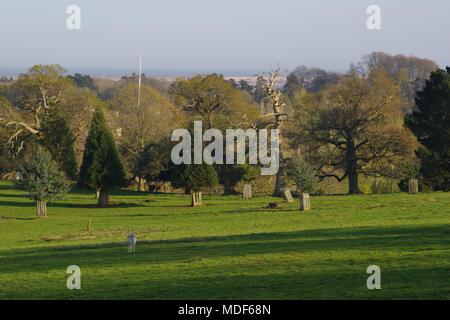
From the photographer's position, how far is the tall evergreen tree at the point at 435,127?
185ft

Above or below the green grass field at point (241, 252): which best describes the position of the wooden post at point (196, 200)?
below

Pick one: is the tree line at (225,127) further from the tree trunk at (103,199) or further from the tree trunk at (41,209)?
the tree trunk at (41,209)

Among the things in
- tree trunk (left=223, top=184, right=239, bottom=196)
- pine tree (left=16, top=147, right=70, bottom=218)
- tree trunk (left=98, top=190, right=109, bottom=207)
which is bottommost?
tree trunk (left=223, top=184, right=239, bottom=196)

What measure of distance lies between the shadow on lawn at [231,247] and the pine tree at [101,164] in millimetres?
23800

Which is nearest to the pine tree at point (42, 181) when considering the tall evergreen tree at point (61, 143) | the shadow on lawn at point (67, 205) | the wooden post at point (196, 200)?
the shadow on lawn at point (67, 205)

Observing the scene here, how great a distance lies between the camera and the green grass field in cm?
1927

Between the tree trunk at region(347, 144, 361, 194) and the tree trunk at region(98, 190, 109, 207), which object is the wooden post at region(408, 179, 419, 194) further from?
the tree trunk at region(98, 190, 109, 207)

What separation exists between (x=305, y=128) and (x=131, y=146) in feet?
59.0

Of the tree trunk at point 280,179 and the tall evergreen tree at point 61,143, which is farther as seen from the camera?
the tall evergreen tree at point 61,143

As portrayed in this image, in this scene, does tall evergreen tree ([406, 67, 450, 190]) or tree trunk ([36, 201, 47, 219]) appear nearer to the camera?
tree trunk ([36, 201, 47, 219])

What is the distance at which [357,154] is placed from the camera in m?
61.1

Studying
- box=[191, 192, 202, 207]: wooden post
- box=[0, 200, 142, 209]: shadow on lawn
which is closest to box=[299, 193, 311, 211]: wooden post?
box=[191, 192, 202, 207]: wooden post

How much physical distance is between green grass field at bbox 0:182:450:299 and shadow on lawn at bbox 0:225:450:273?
4cm
